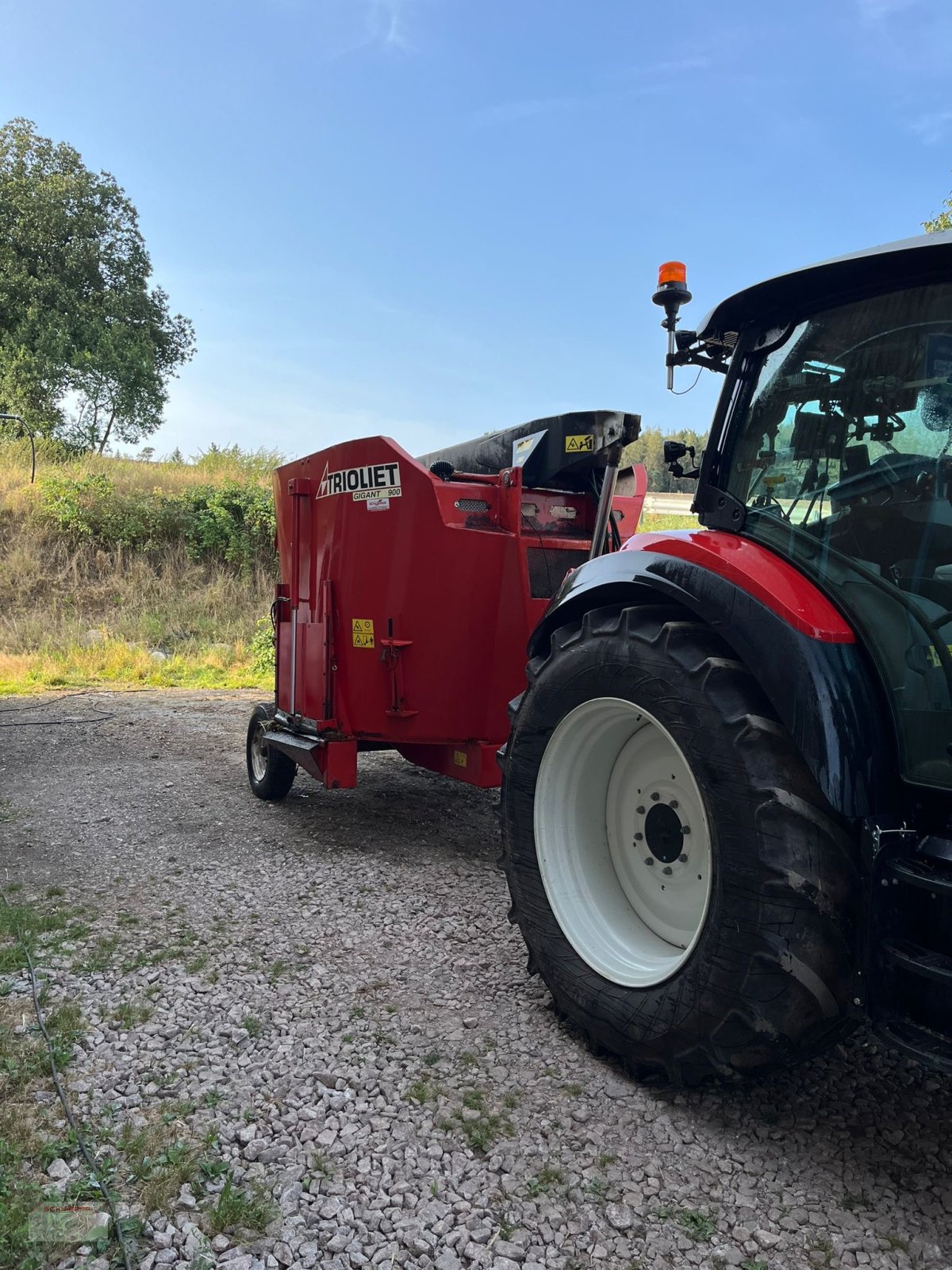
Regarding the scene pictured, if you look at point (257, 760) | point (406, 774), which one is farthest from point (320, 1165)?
point (406, 774)

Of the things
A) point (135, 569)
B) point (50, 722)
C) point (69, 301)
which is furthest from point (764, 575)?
point (69, 301)

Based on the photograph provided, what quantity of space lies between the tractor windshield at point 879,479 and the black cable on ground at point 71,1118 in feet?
6.38

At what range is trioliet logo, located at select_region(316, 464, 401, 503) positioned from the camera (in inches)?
161

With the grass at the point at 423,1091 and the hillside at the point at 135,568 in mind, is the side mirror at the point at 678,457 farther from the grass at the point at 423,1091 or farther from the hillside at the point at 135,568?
the hillside at the point at 135,568

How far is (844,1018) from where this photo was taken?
193 cm

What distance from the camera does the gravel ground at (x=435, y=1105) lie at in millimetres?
1802

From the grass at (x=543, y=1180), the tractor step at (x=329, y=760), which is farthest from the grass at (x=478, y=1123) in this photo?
the tractor step at (x=329, y=760)

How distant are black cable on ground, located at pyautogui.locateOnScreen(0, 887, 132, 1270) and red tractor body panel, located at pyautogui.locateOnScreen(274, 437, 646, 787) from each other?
181 centimetres

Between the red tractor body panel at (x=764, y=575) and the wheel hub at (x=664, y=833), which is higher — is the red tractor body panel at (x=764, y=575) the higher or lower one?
the higher one

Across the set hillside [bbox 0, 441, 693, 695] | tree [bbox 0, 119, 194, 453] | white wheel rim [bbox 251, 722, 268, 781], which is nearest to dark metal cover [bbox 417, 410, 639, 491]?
white wheel rim [bbox 251, 722, 268, 781]

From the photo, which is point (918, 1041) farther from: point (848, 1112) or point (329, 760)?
point (329, 760)

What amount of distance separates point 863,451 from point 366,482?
263 centimetres

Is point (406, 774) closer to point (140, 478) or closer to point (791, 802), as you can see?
point (791, 802)

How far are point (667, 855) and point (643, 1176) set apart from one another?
0.83 meters
